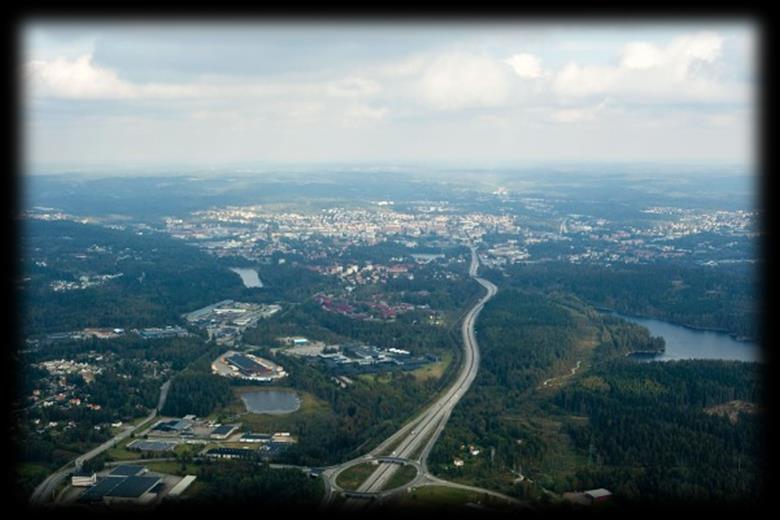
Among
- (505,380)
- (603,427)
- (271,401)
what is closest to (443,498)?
(603,427)

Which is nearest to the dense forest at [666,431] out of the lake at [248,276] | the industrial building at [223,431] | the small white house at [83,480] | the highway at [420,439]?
the highway at [420,439]

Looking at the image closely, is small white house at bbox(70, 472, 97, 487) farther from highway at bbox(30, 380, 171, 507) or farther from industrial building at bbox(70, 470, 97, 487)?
highway at bbox(30, 380, 171, 507)

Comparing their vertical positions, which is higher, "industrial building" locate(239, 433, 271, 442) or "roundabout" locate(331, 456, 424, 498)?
"roundabout" locate(331, 456, 424, 498)

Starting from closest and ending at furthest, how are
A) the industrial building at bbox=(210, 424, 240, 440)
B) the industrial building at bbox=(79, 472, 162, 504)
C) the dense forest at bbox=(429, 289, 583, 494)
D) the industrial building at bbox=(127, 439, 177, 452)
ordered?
the industrial building at bbox=(79, 472, 162, 504), the dense forest at bbox=(429, 289, 583, 494), the industrial building at bbox=(127, 439, 177, 452), the industrial building at bbox=(210, 424, 240, 440)

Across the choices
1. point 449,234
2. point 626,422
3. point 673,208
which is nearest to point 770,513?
point 626,422

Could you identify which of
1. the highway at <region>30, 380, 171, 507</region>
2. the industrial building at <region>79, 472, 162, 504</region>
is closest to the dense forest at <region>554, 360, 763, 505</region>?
the industrial building at <region>79, 472, 162, 504</region>

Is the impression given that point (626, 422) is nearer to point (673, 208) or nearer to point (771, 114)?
point (771, 114)
